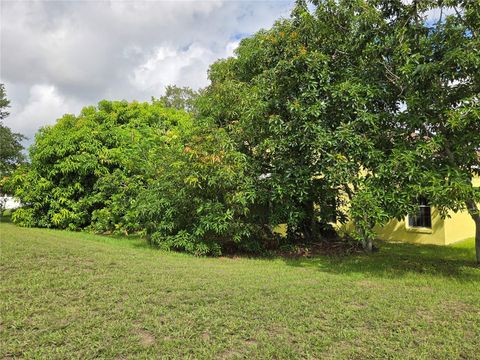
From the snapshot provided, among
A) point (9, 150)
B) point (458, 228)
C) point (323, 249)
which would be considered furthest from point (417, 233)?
point (9, 150)

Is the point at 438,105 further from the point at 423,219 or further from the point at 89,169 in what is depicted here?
the point at 89,169

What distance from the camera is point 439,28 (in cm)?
741

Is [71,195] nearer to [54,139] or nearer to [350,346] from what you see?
[54,139]

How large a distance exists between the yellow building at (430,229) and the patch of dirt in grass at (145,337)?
11.7m

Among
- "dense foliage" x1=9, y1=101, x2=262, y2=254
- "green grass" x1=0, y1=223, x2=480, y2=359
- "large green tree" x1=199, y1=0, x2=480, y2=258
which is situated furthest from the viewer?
"dense foliage" x1=9, y1=101, x2=262, y2=254

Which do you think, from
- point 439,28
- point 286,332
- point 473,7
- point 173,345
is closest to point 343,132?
point 439,28

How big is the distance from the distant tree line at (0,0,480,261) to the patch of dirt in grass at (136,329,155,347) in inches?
184

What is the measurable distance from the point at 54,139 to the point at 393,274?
555 inches

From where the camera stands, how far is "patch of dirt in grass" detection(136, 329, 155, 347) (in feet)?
13.2

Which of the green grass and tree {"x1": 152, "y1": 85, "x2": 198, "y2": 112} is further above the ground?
tree {"x1": 152, "y1": 85, "x2": 198, "y2": 112}

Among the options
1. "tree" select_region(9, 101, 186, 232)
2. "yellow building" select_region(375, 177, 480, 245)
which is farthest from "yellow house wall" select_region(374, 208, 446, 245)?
"tree" select_region(9, 101, 186, 232)

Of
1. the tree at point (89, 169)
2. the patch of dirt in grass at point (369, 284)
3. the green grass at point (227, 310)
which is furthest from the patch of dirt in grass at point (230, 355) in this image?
the tree at point (89, 169)

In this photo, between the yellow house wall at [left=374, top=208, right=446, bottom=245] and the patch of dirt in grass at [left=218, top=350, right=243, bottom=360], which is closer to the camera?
the patch of dirt in grass at [left=218, top=350, right=243, bottom=360]

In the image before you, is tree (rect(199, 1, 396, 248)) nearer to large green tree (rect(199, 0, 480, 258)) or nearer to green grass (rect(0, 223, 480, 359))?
large green tree (rect(199, 0, 480, 258))
